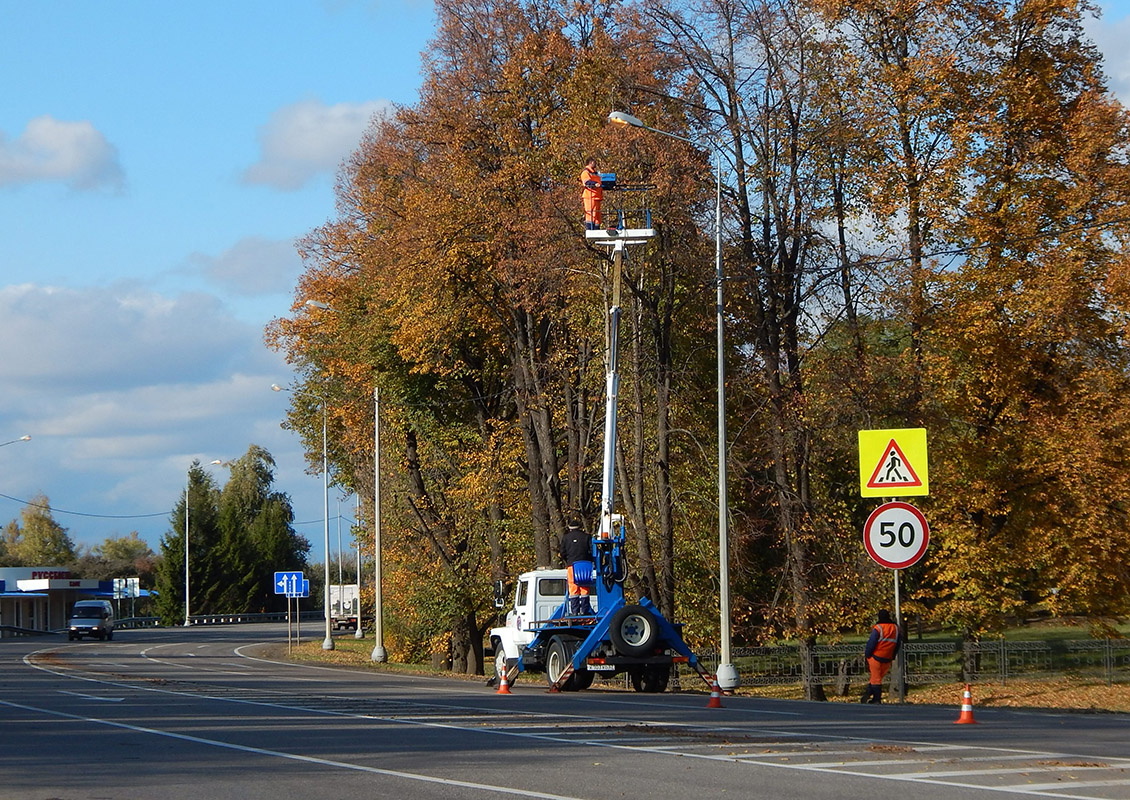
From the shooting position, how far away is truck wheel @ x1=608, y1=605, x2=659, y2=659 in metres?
24.7

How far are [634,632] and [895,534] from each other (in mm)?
6142

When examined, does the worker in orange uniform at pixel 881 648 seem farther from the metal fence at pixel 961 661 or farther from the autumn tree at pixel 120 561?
the autumn tree at pixel 120 561

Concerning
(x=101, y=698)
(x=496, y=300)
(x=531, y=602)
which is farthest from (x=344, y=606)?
(x=101, y=698)

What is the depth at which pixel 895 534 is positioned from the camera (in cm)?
2064

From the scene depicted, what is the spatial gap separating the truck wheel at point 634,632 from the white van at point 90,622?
51.7m

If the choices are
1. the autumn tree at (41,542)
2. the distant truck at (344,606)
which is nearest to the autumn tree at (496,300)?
the distant truck at (344,606)

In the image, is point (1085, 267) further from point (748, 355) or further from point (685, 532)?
point (685, 532)

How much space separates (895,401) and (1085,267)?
5.21 m

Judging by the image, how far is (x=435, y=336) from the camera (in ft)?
124

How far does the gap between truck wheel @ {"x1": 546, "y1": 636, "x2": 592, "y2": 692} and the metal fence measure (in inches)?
315

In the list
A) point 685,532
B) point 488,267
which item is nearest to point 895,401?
point 685,532

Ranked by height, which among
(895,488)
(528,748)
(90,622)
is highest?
(895,488)

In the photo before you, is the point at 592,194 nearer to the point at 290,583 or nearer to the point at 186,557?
the point at 290,583

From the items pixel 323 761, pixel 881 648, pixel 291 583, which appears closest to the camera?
pixel 323 761
